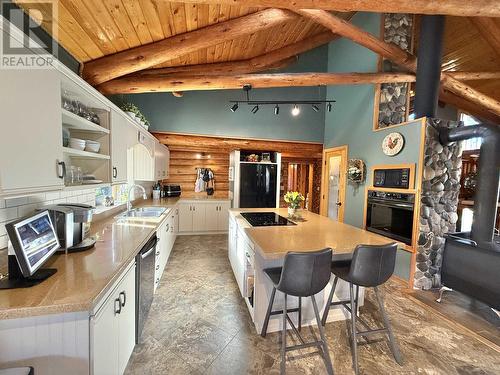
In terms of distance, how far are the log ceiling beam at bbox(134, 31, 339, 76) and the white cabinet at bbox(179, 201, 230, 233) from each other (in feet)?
9.07

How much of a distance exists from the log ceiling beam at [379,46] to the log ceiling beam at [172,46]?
0.35 m

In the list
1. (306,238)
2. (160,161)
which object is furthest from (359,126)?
(160,161)

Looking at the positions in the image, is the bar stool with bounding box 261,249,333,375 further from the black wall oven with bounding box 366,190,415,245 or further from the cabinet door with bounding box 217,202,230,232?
the cabinet door with bounding box 217,202,230,232

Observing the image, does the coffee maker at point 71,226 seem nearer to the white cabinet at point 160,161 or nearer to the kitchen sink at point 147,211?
the kitchen sink at point 147,211

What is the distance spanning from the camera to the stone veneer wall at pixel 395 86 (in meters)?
3.75

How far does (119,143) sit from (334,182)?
4270 mm

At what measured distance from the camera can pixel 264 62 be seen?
416 cm

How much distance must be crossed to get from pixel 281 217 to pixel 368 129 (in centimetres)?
242

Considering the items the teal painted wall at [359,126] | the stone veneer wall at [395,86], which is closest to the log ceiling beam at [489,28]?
the stone veneer wall at [395,86]

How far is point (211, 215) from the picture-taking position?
528 centimetres

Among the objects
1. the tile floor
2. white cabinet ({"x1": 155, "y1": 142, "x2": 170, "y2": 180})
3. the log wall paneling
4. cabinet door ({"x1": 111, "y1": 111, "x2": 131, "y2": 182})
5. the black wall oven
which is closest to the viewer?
the tile floor

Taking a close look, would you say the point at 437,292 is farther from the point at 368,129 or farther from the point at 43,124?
the point at 43,124

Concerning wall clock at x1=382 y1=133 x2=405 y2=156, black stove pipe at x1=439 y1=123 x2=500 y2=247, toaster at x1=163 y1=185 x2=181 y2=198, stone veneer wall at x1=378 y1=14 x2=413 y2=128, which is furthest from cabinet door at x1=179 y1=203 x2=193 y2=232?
black stove pipe at x1=439 y1=123 x2=500 y2=247

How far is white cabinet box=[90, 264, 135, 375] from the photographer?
3.85 ft
